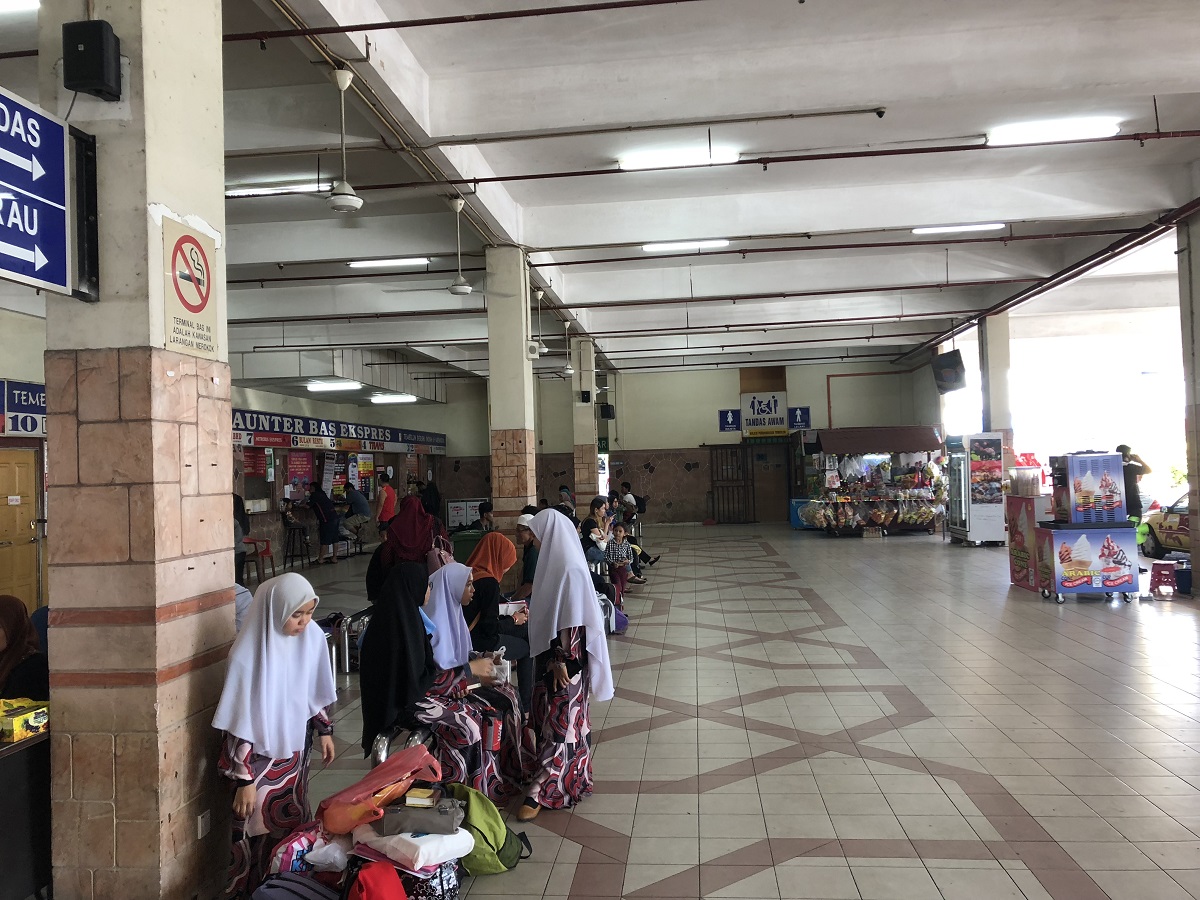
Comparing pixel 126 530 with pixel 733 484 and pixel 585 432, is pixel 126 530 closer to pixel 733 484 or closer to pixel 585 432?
pixel 585 432

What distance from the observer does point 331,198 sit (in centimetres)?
560

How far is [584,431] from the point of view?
53.4 feet

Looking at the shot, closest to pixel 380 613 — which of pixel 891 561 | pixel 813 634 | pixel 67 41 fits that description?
pixel 67 41

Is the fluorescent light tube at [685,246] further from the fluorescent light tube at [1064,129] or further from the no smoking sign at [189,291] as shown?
the no smoking sign at [189,291]

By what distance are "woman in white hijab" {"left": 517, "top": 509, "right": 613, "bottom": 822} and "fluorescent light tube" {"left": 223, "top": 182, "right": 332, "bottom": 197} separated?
4818mm

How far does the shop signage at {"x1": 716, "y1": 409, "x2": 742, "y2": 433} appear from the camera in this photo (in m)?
22.1

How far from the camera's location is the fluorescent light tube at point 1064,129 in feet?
23.8

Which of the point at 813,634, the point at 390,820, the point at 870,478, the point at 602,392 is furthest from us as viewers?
the point at 602,392

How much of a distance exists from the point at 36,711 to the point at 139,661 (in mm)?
475

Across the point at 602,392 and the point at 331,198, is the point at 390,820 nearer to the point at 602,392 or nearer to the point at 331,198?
the point at 331,198

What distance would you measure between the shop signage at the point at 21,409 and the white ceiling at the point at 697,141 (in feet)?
8.76

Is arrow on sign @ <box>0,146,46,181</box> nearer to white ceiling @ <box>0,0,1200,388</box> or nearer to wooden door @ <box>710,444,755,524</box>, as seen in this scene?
white ceiling @ <box>0,0,1200,388</box>

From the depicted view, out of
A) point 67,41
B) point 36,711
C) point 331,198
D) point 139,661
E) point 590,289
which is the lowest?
point 36,711

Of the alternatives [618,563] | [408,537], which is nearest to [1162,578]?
[618,563]
